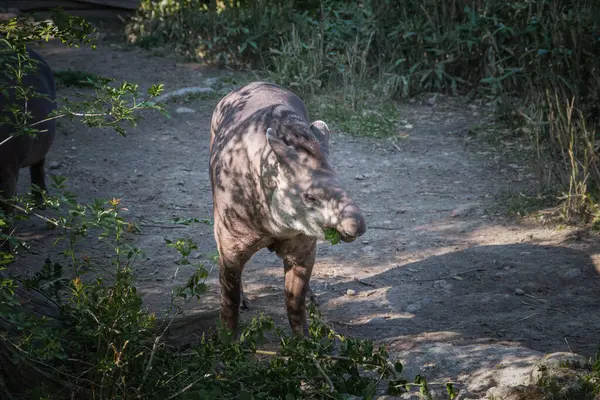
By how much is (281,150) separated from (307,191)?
0.26 metres

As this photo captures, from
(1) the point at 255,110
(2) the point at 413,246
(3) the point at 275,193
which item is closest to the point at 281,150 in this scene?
(3) the point at 275,193

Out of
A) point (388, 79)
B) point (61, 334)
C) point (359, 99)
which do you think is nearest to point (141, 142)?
point (359, 99)

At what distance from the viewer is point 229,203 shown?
4176 millimetres

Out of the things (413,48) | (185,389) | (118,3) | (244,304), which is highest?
(413,48)

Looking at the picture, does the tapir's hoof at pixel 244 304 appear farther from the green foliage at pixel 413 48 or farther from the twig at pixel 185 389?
the green foliage at pixel 413 48

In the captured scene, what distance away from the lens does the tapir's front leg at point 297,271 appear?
14.0 feet

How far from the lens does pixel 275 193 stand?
386 cm

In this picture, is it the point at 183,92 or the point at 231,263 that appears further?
the point at 183,92

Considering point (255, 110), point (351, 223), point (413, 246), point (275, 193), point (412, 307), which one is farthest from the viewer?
point (413, 246)

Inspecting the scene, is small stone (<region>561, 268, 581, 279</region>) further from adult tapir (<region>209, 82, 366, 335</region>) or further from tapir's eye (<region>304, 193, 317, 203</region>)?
tapir's eye (<region>304, 193, 317, 203</region>)

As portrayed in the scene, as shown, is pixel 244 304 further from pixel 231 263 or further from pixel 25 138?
pixel 25 138

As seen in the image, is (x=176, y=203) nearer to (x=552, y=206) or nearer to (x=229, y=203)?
(x=229, y=203)

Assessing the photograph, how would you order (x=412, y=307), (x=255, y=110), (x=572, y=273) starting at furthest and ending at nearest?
(x=572, y=273)
(x=412, y=307)
(x=255, y=110)

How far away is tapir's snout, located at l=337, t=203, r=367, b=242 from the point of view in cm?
344
